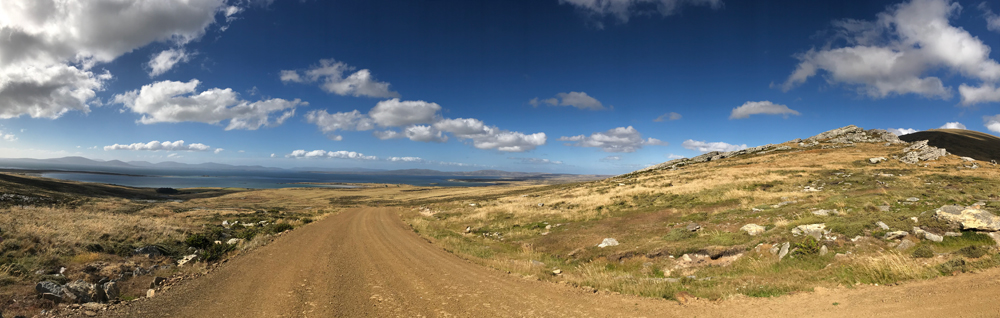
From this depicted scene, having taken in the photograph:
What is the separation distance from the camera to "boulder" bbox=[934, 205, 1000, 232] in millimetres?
10281

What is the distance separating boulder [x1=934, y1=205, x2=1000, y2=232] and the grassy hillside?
23cm

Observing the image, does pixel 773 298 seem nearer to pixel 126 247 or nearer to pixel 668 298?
pixel 668 298

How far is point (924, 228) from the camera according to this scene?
11.8m

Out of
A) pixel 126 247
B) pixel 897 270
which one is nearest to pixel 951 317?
pixel 897 270

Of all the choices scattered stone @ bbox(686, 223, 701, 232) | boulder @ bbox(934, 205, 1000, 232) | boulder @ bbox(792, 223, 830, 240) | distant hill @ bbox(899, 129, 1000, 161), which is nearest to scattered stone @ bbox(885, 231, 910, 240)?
boulder @ bbox(934, 205, 1000, 232)

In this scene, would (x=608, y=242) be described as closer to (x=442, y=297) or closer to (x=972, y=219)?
(x=442, y=297)

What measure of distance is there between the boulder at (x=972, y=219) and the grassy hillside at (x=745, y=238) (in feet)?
0.76

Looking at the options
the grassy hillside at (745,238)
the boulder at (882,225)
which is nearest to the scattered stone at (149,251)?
the grassy hillside at (745,238)

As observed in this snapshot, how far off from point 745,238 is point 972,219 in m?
6.00

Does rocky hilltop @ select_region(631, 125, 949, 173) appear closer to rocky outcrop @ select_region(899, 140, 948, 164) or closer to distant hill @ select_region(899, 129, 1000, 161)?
rocky outcrop @ select_region(899, 140, 948, 164)

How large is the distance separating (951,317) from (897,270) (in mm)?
2676

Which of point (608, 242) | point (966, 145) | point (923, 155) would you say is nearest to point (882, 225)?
point (608, 242)

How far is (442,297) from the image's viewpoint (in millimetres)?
10477

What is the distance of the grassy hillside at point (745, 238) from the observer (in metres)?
9.65
